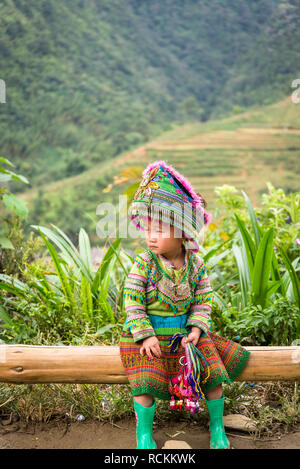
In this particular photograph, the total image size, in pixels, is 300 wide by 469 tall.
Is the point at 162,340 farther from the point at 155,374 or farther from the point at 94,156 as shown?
the point at 94,156

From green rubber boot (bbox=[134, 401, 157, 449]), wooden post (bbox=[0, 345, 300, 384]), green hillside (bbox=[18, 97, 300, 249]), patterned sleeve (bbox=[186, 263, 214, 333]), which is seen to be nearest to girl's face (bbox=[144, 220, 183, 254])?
patterned sleeve (bbox=[186, 263, 214, 333])

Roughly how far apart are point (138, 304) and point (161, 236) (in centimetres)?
24

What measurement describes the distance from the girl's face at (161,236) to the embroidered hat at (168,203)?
17 millimetres

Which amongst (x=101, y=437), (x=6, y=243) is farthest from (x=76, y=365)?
(x=6, y=243)

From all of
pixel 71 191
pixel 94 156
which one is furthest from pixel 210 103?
pixel 71 191

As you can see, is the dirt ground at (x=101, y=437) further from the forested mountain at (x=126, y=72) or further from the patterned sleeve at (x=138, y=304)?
the forested mountain at (x=126, y=72)

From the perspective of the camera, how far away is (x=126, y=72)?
923 centimetres

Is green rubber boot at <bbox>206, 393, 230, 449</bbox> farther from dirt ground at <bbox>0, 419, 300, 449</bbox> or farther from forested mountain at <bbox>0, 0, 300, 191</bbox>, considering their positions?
forested mountain at <bbox>0, 0, 300, 191</bbox>

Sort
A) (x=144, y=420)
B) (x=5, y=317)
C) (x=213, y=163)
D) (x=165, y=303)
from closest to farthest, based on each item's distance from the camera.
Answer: (x=144, y=420), (x=165, y=303), (x=5, y=317), (x=213, y=163)

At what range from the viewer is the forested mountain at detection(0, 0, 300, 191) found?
26.1 ft

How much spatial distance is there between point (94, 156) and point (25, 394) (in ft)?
22.8

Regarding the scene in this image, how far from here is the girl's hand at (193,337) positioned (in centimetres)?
145

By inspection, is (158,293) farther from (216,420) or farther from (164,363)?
(216,420)

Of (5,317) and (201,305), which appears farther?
(5,317)
